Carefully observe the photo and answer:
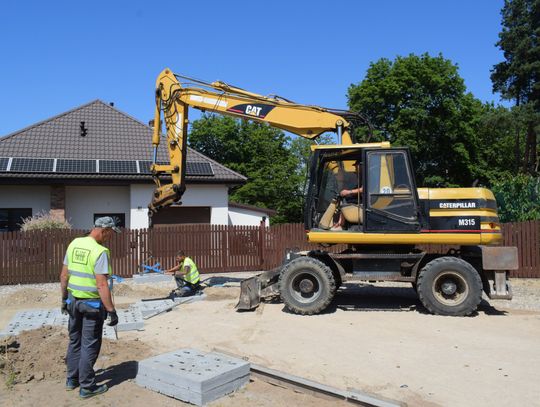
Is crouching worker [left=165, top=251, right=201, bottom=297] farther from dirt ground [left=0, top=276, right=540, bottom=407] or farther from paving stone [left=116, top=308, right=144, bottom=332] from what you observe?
paving stone [left=116, top=308, right=144, bottom=332]

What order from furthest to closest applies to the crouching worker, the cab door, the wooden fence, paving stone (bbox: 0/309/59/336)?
1. the wooden fence
2. the crouching worker
3. the cab door
4. paving stone (bbox: 0/309/59/336)

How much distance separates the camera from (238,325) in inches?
335

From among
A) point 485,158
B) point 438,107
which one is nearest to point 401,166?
point 438,107

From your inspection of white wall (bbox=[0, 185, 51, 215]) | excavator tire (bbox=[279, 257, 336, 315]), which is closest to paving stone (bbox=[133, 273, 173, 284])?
excavator tire (bbox=[279, 257, 336, 315])

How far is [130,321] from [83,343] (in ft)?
10.9

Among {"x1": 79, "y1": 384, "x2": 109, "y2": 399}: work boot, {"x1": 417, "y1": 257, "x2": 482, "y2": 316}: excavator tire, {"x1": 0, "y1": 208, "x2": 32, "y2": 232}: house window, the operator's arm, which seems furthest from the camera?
{"x1": 0, "y1": 208, "x2": 32, "y2": 232}: house window

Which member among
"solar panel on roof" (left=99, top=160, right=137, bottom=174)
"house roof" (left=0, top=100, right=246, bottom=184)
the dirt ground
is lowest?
the dirt ground

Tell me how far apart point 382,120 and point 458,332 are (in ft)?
94.2

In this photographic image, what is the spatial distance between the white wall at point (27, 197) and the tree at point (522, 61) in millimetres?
26092

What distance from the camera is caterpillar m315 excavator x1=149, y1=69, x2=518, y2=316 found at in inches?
358

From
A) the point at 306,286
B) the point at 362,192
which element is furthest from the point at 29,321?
the point at 362,192

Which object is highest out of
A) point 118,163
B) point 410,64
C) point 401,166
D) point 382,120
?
point 410,64

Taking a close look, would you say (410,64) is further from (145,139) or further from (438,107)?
(145,139)

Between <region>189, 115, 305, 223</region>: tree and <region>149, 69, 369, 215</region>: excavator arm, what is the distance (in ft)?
93.4
